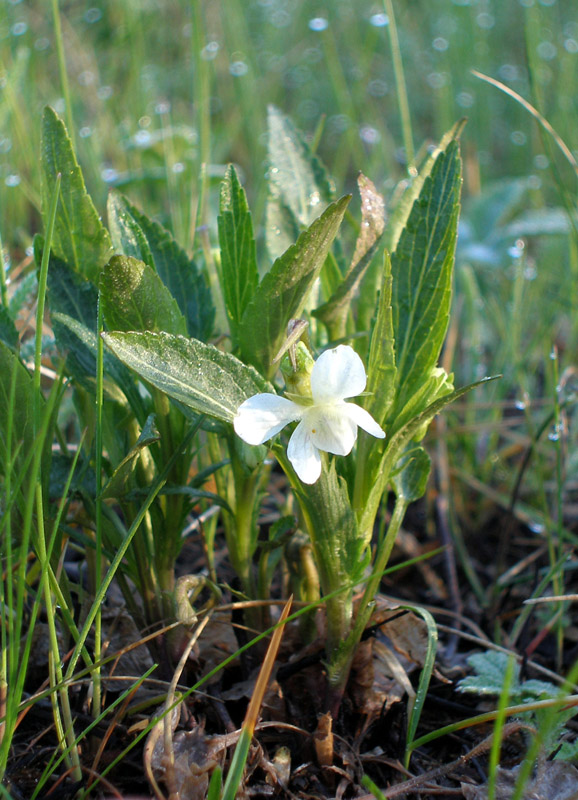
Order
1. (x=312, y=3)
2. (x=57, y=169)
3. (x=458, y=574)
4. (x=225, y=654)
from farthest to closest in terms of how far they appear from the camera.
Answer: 1. (x=312, y=3)
2. (x=458, y=574)
3. (x=225, y=654)
4. (x=57, y=169)

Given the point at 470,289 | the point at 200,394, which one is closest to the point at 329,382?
the point at 200,394

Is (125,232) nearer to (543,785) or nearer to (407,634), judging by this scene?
(407,634)

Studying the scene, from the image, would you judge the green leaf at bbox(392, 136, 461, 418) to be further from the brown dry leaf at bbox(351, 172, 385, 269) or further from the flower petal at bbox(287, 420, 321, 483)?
the flower petal at bbox(287, 420, 321, 483)

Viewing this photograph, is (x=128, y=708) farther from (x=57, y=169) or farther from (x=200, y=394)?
(x=57, y=169)

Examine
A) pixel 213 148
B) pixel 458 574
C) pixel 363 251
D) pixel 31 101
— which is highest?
pixel 31 101

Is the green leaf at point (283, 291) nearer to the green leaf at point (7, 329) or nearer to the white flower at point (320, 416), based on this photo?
the white flower at point (320, 416)

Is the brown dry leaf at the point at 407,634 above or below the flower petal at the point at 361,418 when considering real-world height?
below

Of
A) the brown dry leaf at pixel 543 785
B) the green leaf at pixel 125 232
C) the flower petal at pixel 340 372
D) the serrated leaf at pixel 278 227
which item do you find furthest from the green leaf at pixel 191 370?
the brown dry leaf at pixel 543 785

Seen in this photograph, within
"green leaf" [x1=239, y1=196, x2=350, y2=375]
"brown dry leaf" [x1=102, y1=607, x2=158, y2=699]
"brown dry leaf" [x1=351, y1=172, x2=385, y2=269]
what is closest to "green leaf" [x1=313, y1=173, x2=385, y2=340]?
"brown dry leaf" [x1=351, y1=172, x2=385, y2=269]
